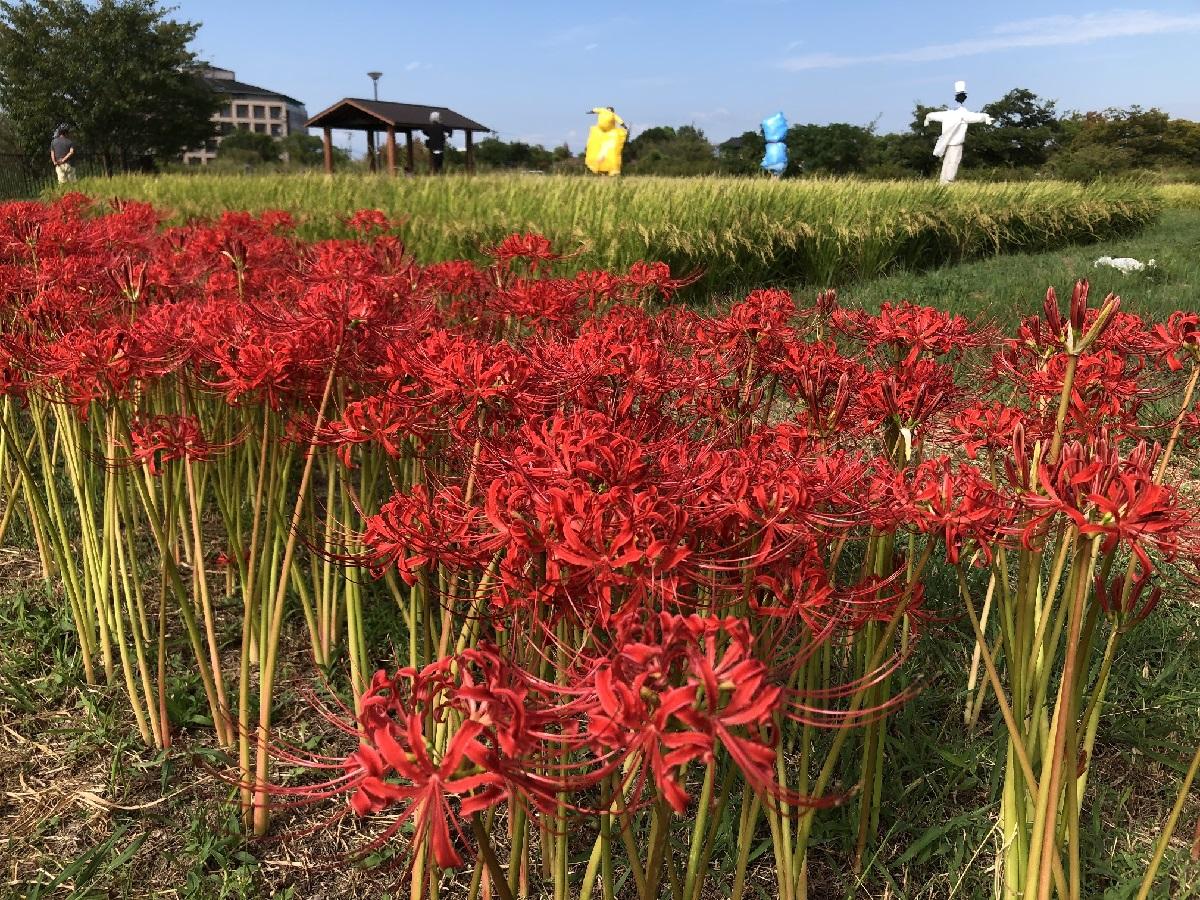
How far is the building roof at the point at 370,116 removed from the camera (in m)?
21.2

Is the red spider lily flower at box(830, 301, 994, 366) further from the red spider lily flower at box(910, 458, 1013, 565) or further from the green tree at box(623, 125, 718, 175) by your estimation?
the green tree at box(623, 125, 718, 175)

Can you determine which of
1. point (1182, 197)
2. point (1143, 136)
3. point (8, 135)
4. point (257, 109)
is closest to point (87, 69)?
point (8, 135)

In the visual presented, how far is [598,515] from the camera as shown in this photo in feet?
3.00

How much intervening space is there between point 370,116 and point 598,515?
23.0 m

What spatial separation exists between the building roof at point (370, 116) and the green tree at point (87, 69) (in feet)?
38.2

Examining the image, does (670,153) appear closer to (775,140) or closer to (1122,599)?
(775,140)

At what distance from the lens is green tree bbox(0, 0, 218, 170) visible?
1160 inches

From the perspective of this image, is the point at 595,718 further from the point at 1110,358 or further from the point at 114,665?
the point at 114,665

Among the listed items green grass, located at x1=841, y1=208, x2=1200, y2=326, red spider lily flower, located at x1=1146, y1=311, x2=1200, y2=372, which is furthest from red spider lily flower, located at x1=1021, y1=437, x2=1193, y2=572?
green grass, located at x1=841, y1=208, x2=1200, y2=326

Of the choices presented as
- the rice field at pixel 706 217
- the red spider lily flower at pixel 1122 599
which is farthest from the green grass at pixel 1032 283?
the red spider lily flower at pixel 1122 599

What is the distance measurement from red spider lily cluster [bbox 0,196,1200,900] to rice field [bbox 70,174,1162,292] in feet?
9.30

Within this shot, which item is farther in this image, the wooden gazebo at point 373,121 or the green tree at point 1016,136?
the green tree at point 1016,136

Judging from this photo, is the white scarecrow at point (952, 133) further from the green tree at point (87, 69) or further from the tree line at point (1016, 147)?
the green tree at point (87, 69)

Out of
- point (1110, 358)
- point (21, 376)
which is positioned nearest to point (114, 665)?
point (21, 376)
